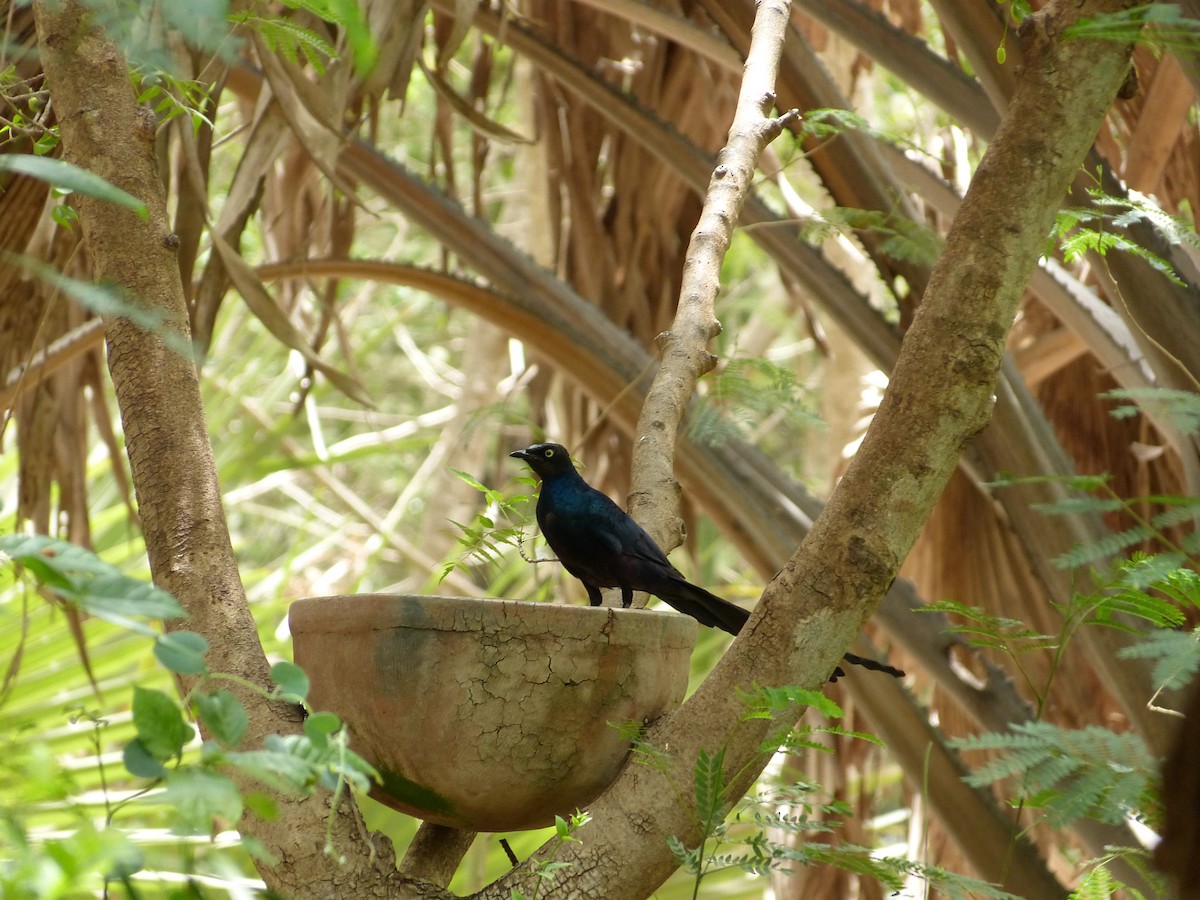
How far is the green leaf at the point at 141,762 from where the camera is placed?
71 centimetres

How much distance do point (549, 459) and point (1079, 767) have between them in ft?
4.49

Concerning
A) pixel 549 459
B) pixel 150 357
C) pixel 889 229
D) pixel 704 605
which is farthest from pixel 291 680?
pixel 889 229

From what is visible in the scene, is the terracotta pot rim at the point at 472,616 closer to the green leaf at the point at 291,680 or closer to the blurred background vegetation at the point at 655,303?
the blurred background vegetation at the point at 655,303

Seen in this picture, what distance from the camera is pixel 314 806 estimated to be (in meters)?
1.25

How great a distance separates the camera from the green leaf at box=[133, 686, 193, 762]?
728 mm

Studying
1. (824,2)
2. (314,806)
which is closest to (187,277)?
(314,806)

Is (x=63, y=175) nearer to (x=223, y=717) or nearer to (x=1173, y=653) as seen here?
(x=223, y=717)

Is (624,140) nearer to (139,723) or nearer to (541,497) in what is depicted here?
(541,497)

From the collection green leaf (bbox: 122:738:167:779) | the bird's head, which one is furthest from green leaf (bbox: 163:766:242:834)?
the bird's head

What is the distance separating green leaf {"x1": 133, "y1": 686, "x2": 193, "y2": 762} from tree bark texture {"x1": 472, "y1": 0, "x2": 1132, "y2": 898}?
624 mm

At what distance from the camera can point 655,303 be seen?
12.7ft

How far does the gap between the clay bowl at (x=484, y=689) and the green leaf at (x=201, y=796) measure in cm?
58

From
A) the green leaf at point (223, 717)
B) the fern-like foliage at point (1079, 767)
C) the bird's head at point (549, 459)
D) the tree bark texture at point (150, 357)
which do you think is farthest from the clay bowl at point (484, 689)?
the bird's head at point (549, 459)

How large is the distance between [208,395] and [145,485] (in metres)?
6.25
